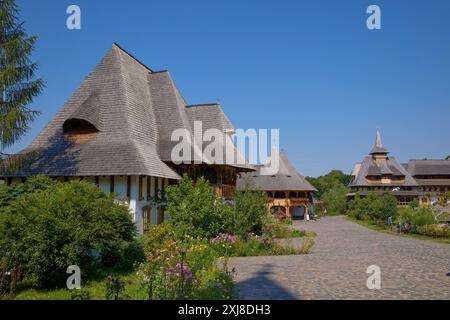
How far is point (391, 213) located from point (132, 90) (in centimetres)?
2575

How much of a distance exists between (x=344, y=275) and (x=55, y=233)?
812cm

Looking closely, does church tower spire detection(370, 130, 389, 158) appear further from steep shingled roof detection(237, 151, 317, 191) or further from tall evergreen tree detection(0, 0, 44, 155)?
tall evergreen tree detection(0, 0, 44, 155)

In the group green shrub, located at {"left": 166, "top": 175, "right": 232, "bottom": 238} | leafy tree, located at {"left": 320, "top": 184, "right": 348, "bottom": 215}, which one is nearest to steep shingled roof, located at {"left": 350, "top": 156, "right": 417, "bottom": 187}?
leafy tree, located at {"left": 320, "top": 184, "right": 348, "bottom": 215}

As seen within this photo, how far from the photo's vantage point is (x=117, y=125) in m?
17.8

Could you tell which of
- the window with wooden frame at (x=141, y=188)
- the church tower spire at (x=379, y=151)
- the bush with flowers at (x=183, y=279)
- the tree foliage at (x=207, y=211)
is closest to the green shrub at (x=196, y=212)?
the tree foliage at (x=207, y=211)

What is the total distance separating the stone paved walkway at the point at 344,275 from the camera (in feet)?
27.1

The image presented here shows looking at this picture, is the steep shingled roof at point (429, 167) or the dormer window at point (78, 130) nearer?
the dormer window at point (78, 130)

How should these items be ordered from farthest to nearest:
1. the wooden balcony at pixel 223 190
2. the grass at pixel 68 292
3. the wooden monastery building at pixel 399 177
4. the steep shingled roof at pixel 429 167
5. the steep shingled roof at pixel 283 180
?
1. the steep shingled roof at pixel 429 167
2. the wooden monastery building at pixel 399 177
3. the steep shingled roof at pixel 283 180
4. the wooden balcony at pixel 223 190
5. the grass at pixel 68 292

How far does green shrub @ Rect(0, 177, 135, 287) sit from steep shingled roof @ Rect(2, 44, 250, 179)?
4.63m

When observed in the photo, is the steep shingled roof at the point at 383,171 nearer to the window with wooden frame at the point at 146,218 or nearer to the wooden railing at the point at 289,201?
the wooden railing at the point at 289,201

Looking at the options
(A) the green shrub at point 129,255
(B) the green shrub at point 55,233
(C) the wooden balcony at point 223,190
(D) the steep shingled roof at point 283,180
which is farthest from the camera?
(D) the steep shingled roof at point 283,180

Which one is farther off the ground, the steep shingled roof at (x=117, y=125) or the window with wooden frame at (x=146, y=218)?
the steep shingled roof at (x=117, y=125)

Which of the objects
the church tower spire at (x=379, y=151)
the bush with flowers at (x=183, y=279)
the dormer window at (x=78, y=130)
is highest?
the church tower spire at (x=379, y=151)

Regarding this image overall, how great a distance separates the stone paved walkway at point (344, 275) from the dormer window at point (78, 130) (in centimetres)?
973
